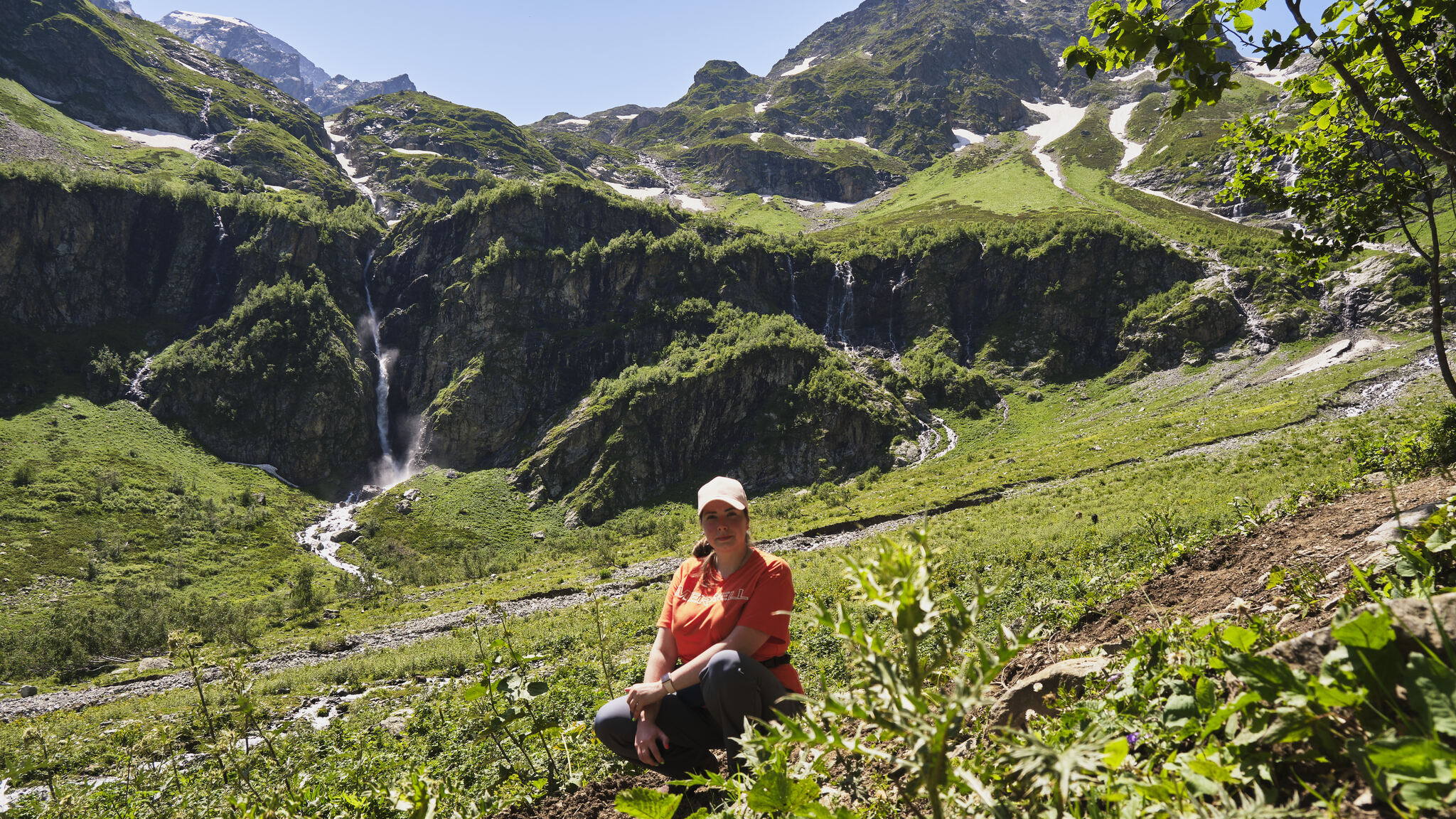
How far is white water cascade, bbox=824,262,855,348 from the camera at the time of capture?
92.4m

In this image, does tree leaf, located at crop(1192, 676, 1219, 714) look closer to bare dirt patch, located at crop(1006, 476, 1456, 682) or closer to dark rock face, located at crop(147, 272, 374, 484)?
bare dirt patch, located at crop(1006, 476, 1456, 682)

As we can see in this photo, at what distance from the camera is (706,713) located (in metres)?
3.85

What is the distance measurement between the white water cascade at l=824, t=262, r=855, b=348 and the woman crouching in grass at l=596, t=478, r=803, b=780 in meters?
88.8

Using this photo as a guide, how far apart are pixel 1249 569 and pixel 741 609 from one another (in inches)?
206

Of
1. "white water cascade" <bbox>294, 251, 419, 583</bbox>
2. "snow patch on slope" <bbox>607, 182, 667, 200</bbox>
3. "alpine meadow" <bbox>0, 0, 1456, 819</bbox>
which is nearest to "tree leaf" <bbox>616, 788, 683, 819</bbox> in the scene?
"alpine meadow" <bbox>0, 0, 1456, 819</bbox>

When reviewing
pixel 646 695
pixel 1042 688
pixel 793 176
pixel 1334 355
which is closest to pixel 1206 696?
pixel 1042 688

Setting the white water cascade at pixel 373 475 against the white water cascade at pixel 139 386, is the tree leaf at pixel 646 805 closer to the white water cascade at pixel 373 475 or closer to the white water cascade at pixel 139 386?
the white water cascade at pixel 373 475

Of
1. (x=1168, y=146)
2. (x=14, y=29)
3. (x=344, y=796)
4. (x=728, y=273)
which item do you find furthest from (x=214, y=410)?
(x=1168, y=146)

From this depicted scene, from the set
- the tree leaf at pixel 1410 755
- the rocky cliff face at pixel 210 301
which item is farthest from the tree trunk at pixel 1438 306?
the rocky cliff face at pixel 210 301

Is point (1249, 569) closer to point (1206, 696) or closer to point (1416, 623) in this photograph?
point (1206, 696)

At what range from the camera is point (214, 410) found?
7494 cm

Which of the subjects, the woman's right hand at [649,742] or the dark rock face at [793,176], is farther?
the dark rock face at [793,176]

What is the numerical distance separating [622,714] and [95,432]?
92647 mm

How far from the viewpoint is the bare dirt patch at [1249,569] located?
14.1ft
